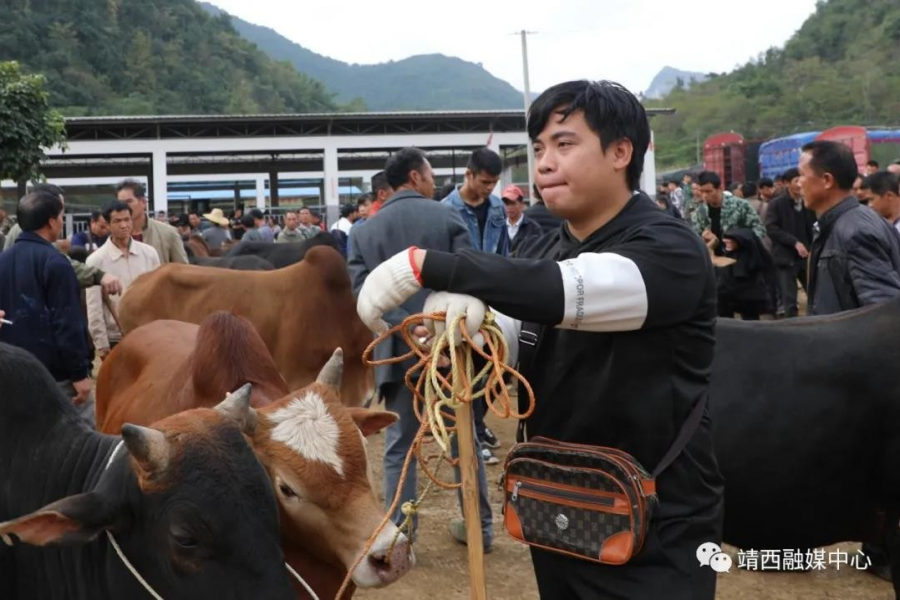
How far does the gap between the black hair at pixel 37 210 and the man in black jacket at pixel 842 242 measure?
13.5 feet

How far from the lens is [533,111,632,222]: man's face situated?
232 centimetres

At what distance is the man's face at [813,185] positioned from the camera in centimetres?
510

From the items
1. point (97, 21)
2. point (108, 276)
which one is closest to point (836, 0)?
point (97, 21)

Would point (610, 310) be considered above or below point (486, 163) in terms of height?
below

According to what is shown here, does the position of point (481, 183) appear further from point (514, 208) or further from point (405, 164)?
point (514, 208)

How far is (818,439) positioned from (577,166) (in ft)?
6.71

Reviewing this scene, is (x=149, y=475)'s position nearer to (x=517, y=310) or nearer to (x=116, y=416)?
(x=517, y=310)

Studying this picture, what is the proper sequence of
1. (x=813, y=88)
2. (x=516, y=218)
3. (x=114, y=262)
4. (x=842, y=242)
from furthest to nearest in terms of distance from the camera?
(x=813, y=88)
(x=516, y=218)
(x=114, y=262)
(x=842, y=242)

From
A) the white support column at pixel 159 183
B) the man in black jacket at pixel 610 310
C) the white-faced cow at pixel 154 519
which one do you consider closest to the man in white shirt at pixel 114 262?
the white-faced cow at pixel 154 519

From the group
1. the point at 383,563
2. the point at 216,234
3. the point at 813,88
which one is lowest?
the point at 383,563

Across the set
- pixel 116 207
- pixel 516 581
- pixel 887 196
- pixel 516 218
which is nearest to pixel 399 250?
pixel 516 581

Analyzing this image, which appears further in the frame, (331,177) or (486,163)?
(331,177)

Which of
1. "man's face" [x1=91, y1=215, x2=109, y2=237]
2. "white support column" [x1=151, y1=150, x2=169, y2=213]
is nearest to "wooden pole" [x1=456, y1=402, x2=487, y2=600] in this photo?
"man's face" [x1=91, y1=215, x2=109, y2=237]

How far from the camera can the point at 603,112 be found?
232 centimetres
